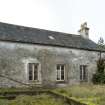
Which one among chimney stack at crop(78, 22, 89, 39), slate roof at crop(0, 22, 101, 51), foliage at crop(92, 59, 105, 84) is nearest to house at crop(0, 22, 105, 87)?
slate roof at crop(0, 22, 101, 51)

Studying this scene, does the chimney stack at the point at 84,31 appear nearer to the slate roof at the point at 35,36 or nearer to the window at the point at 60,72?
the slate roof at the point at 35,36

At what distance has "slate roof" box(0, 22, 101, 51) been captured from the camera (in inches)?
614

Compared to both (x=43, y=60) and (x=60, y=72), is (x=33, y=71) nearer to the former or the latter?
(x=43, y=60)

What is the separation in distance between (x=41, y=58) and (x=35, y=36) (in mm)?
2361

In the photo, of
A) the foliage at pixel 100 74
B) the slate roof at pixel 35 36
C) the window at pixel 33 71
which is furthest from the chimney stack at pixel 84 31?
the window at pixel 33 71

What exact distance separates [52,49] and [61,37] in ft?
10.8

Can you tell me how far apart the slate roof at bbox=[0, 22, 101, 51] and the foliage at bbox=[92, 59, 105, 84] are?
1.54m

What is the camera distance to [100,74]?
19.3m

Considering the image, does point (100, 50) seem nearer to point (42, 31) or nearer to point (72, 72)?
point (72, 72)

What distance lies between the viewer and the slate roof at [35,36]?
15.6 m

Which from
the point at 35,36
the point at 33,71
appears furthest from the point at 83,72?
the point at 35,36

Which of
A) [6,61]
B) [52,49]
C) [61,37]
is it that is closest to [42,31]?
[61,37]

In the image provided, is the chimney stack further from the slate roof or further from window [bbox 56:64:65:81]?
window [bbox 56:64:65:81]

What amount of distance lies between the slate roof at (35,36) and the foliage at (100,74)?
1.54m
